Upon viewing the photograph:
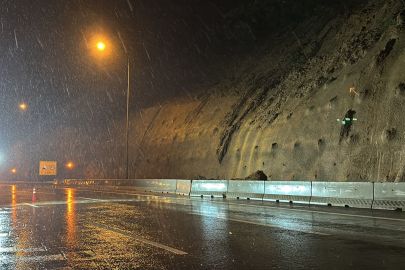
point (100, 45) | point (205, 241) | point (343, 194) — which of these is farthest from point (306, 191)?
Result: point (100, 45)

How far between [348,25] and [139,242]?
27950mm

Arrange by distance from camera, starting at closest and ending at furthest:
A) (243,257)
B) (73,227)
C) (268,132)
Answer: (243,257) < (73,227) < (268,132)

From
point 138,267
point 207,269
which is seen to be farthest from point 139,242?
point 207,269

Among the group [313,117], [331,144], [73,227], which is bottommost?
[73,227]

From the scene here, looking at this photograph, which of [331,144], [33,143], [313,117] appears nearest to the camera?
[331,144]

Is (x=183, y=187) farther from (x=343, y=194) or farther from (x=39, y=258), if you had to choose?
(x=39, y=258)

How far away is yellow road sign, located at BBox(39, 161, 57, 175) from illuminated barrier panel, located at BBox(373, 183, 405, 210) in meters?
47.5

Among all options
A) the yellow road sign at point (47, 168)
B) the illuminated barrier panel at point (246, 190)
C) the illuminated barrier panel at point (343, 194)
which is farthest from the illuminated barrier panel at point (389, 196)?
the yellow road sign at point (47, 168)

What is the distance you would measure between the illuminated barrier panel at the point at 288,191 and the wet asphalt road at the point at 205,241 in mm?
5113

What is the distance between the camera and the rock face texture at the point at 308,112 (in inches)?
910

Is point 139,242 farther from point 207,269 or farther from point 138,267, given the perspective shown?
point 207,269

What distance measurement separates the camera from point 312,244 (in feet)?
24.6

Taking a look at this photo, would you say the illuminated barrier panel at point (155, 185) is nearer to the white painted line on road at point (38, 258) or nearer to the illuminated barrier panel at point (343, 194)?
the illuminated barrier panel at point (343, 194)

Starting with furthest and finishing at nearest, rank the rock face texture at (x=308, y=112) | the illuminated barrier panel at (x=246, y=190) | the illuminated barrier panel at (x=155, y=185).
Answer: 1. the illuminated barrier panel at (x=155, y=185)
2. the rock face texture at (x=308, y=112)
3. the illuminated barrier panel at (x=246, y=190)
